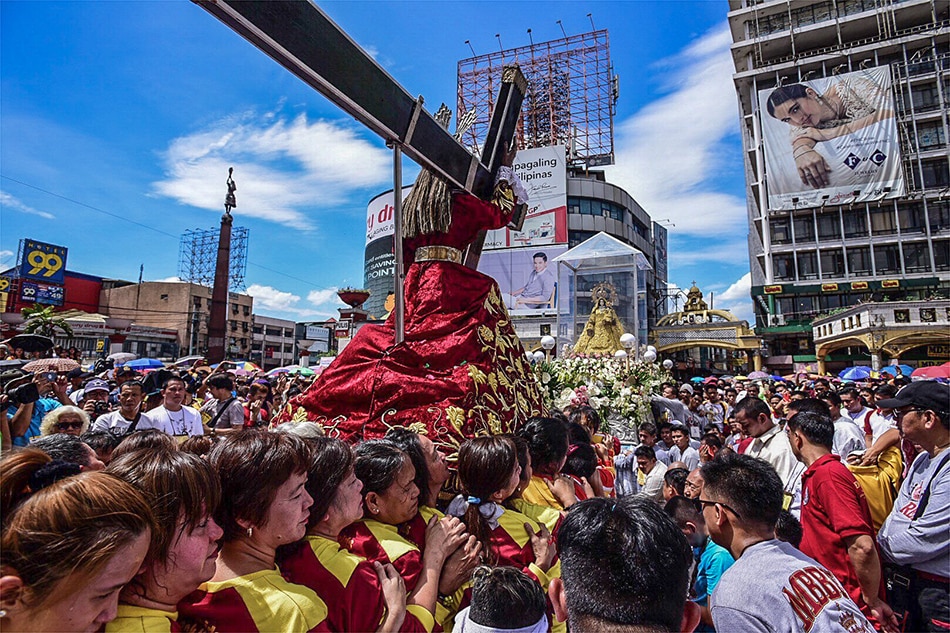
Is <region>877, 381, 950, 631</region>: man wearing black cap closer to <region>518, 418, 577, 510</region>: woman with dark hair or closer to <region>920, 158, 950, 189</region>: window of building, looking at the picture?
<region>518, 418, 577, 510</region>: woman with dark hair

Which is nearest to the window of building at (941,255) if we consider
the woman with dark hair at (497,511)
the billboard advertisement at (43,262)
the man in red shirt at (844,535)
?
the man in red shirt at (844,535)

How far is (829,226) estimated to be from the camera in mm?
33688

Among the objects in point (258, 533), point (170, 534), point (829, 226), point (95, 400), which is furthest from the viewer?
point (829, 226)

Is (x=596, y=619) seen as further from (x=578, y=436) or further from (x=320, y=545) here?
(x=578, y=436)

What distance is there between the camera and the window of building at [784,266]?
112 feet

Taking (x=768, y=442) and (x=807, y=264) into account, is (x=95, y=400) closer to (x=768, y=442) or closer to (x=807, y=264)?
(x=768, y=442)

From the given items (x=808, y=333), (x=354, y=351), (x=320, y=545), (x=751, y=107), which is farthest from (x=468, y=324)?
(x=751, y=107)

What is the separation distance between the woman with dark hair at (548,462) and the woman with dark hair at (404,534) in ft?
2.79

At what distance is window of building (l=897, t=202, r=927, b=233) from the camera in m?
31.7

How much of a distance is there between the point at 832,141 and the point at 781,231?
6006 millimetres

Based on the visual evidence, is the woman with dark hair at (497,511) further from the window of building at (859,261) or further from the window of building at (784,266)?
the window of building at (859,261)

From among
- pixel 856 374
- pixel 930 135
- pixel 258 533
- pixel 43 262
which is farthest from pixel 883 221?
pixel 43 262

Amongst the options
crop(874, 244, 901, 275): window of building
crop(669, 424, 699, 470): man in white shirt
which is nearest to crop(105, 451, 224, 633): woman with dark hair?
crop(669, 424, 699, 470): man in white shirt

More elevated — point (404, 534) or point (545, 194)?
point (545, 194)
